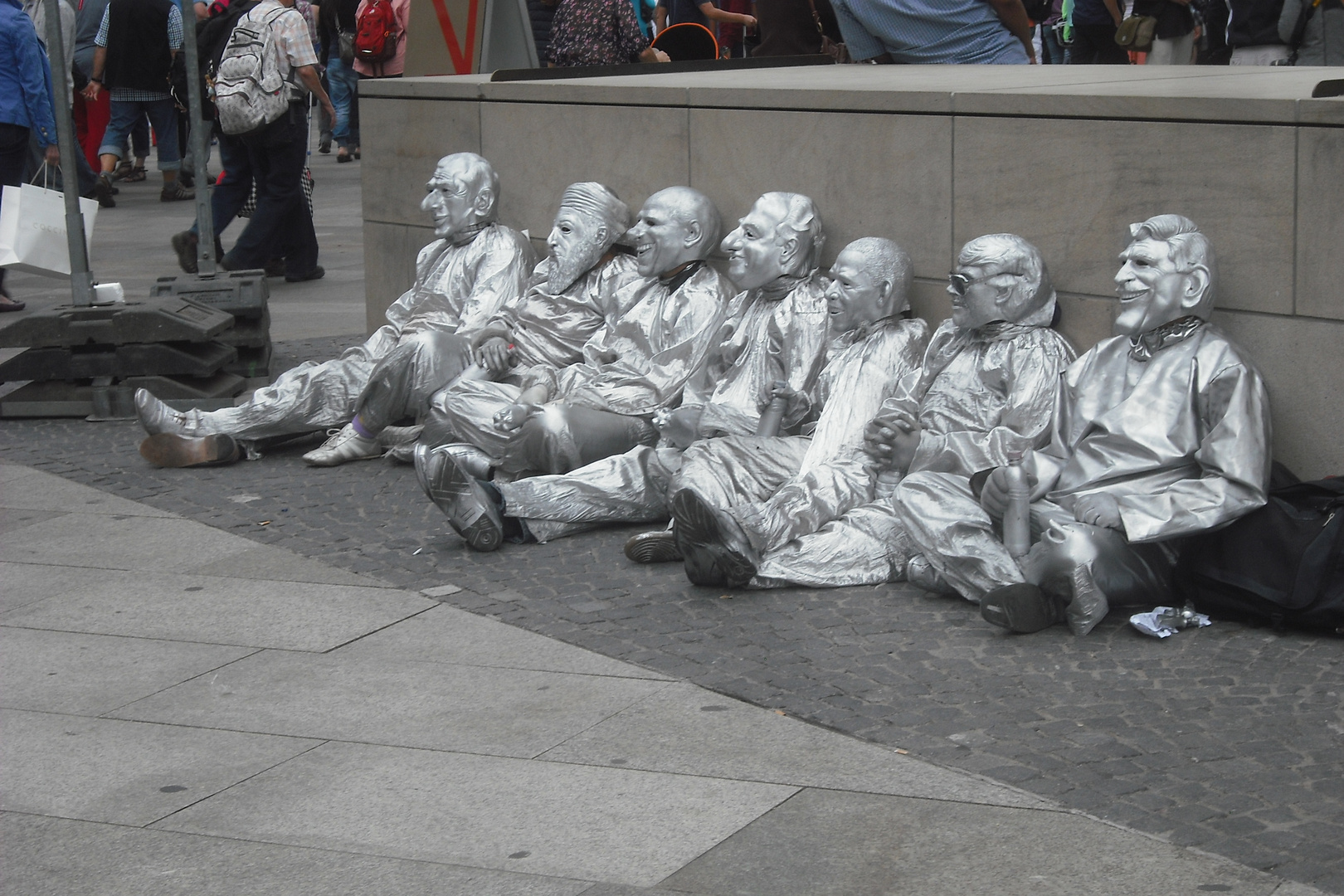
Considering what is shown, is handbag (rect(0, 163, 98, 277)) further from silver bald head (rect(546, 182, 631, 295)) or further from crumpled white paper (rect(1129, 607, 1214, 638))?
crumpled white paper (rect(1129, 607, 1214, 638))

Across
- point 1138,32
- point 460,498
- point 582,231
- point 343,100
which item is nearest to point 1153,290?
point 460,498

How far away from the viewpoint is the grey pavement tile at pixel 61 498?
6.38m

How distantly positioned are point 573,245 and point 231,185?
17.6 ft

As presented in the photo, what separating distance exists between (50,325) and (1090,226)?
4846mm

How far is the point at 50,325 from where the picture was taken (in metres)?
7.73

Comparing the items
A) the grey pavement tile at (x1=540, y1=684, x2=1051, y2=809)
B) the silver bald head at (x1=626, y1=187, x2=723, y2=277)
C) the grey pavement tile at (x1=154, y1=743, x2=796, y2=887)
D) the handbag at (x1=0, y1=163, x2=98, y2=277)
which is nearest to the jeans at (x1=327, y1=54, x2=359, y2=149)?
the handbag at (x1=0, y1=163, x2=98, y2=277)

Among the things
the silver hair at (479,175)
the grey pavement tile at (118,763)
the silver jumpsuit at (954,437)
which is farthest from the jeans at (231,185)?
the grey pavement tile at (118,763)

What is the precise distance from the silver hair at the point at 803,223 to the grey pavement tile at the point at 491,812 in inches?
105

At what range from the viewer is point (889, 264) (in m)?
5.60

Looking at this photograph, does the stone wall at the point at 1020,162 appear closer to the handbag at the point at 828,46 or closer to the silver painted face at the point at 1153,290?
the silver painted face at the point at 1153,290

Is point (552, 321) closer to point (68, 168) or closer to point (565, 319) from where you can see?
point (565, 319)

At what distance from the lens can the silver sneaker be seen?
273 inches

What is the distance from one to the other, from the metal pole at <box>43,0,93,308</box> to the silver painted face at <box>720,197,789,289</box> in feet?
11.9

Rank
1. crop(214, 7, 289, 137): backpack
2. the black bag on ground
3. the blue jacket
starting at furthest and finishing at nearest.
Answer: crop(214, 7, 289, 137): backpack → the blue jacket → the black bag on ground
